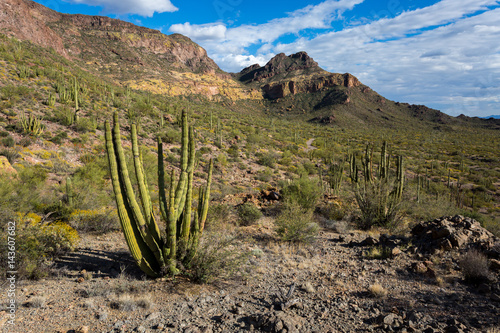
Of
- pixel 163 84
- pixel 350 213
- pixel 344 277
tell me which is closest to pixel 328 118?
pixel 163 84

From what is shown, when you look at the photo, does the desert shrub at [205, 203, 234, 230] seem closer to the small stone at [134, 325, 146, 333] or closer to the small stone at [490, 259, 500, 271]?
the small stone at [134, 325, 146, 333]

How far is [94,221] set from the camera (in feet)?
23.3

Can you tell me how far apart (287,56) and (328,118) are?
272ft

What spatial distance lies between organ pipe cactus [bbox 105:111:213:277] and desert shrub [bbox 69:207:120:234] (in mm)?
2970

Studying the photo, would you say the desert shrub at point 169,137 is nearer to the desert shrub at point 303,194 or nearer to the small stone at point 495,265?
the desert shrub at point 303,194

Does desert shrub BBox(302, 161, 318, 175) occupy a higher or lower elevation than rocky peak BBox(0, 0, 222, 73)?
lower

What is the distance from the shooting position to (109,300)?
4.04 m

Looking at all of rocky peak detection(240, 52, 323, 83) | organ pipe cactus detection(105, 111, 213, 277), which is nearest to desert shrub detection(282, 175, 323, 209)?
organ pipe cactus detection(105, 111, 213, 277)

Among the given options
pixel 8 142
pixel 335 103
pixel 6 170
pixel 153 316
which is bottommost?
pixel 153 316

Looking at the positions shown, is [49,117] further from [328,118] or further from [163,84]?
[328,118]

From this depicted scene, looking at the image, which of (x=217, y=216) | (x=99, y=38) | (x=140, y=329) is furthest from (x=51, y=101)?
(x=99, y=38)

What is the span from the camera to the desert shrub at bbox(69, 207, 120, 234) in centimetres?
692

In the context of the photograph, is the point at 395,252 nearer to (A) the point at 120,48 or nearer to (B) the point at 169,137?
(B) the point at 169,137

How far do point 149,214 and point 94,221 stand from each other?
3.53 m
